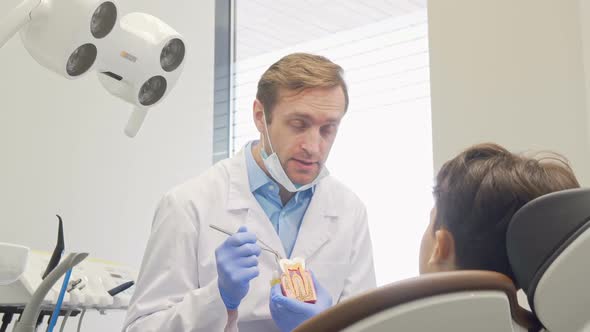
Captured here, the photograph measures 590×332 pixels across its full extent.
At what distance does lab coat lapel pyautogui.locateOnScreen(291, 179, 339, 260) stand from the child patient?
0.70m

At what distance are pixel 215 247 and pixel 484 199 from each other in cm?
85

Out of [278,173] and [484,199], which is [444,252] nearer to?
[484,199]

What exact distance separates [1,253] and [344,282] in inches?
33.0

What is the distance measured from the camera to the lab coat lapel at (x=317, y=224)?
1.69m

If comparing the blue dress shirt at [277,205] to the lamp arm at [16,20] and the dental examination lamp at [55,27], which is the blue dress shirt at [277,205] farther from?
the lamp arm at [16,20]

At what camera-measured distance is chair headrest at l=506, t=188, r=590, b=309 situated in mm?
659

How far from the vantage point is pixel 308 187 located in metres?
1.76

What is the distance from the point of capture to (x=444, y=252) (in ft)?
3.23

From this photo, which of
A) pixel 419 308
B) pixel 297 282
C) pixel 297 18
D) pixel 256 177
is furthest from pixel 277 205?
pixel 297 18

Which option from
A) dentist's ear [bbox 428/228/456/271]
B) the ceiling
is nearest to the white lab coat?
dentist's ear [bbox 428/228/456/271]

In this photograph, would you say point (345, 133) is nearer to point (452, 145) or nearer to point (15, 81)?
point (452, 145)

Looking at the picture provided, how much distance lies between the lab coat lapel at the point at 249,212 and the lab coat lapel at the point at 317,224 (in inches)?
2.1

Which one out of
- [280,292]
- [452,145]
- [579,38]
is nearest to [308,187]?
[280,292]

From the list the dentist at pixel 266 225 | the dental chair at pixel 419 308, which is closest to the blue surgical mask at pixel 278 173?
the dentist at pixel 266 225
